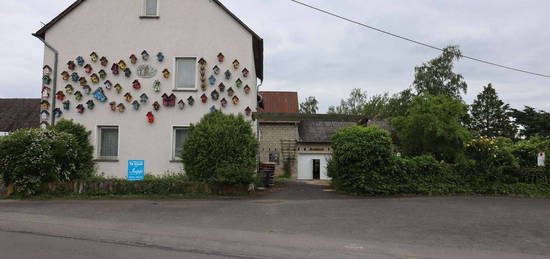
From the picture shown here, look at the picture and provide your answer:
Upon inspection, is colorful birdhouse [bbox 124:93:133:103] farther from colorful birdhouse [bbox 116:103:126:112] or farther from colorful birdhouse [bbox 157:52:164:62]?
colorful birdhouse [bbox 157:52:164:62]

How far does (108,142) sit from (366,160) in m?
9.84

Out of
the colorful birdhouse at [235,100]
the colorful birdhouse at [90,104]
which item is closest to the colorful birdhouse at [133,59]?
the colorful birdhouse at [90,104]

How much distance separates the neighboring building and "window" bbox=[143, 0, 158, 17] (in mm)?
10830

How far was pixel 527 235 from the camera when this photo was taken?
7.28m

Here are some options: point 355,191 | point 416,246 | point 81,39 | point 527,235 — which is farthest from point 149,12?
point 527,235

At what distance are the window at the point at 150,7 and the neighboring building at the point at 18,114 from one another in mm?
10830

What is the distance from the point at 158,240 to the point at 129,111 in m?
8.69

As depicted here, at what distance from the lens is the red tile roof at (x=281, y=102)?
33869mm

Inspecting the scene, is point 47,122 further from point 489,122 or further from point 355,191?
point 489,122

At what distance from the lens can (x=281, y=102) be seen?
3466 centimetres

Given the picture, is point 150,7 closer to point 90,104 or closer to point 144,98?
point 144,98

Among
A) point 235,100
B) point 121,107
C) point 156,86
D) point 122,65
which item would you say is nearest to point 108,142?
point 121,107

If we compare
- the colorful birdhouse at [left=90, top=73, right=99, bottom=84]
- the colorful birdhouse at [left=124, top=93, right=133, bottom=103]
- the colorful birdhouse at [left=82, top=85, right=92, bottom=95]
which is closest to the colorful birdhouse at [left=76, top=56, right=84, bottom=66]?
the colorful birdhouse at [left=90, top=73, right=99, bottom=84]

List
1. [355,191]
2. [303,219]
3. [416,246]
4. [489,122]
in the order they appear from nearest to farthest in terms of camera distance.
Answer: [416,246] → [303,219] → [355,191] → [489,122]
